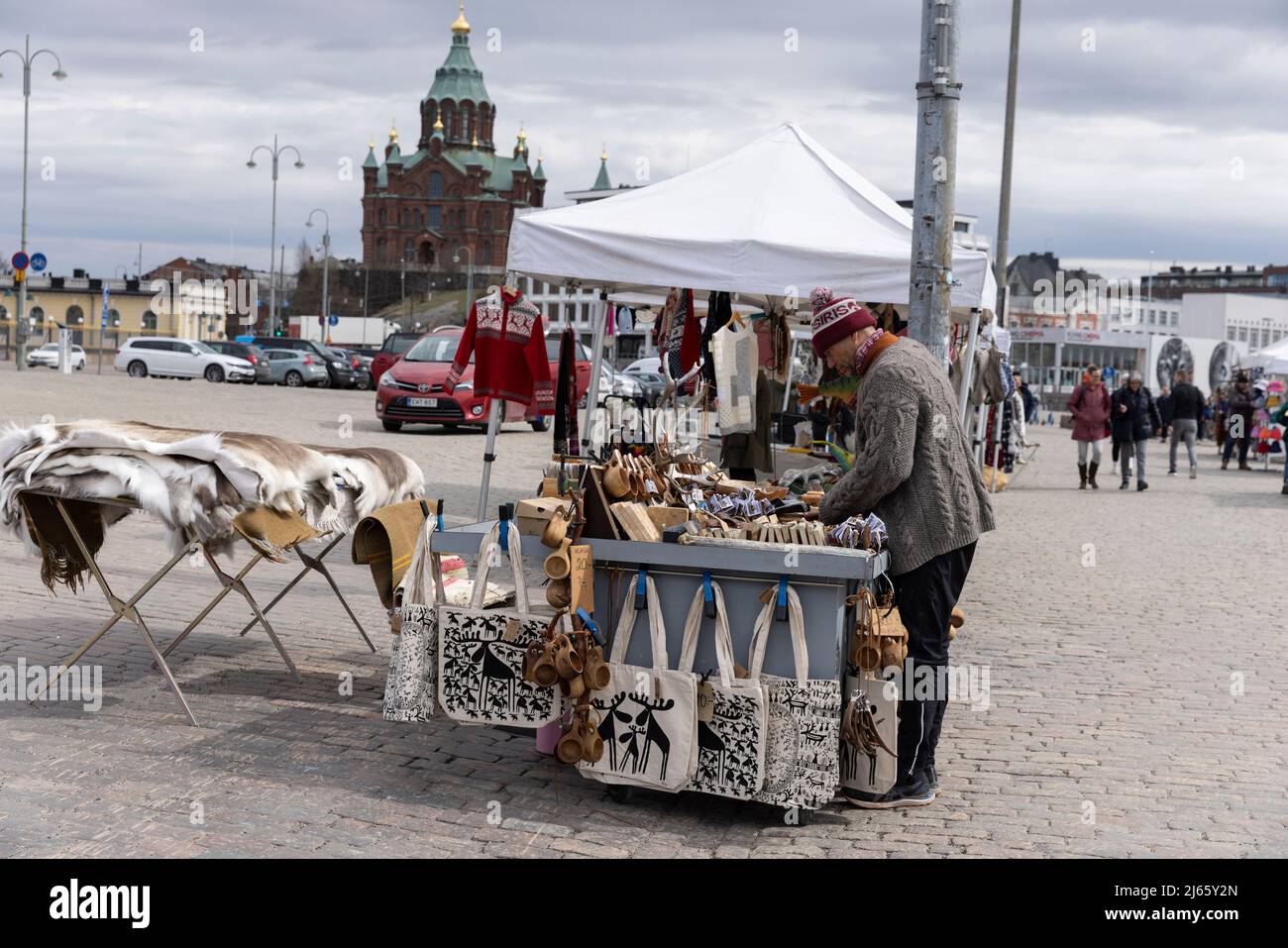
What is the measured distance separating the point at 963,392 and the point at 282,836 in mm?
7639

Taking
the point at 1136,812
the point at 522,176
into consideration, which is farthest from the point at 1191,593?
the point at 522,176

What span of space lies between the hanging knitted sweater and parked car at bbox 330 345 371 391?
37.0 meters

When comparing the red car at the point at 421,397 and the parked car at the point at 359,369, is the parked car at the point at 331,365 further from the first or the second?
the red car at the point at 421,397

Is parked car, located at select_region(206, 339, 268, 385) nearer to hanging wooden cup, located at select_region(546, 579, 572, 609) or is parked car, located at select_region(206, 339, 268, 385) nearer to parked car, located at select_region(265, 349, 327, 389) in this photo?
parked car, located at select_region(265, 349, 327, 389)

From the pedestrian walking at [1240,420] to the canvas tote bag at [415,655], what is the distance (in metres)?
26.7

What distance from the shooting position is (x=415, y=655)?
5.35 metres

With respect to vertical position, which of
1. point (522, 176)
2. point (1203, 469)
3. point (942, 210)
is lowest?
point (1203, 469)

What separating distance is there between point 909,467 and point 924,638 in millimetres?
711


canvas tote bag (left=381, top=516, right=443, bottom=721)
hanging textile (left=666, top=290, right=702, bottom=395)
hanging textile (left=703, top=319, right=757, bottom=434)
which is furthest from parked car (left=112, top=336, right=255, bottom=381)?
canvas tote bag (left=381, top=516, right=443, bottom=721)

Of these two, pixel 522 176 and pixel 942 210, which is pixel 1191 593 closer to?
pixel 942 210

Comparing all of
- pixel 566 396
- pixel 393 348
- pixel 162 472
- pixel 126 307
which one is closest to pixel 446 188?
pixel 126 307

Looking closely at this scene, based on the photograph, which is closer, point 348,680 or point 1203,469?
point 348,680

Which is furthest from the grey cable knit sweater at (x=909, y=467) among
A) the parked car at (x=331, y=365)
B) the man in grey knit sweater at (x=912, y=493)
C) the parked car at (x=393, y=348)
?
the parked car at (x=331, y=365)

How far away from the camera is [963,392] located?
11.1 m
